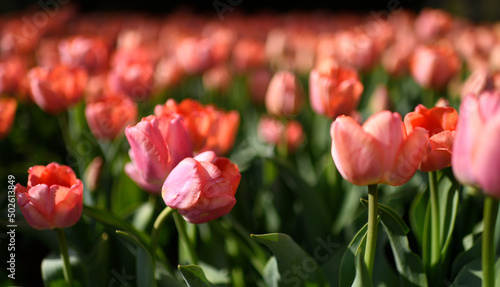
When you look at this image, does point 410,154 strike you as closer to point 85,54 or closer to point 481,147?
point 481,147

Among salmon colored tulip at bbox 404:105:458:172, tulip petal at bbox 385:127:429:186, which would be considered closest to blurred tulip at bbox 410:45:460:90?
salmon colored tulip at bbox 404:105:458:172

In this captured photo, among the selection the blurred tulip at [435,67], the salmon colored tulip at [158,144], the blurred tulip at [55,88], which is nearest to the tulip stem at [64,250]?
the salmon colored tulip at [158,144]

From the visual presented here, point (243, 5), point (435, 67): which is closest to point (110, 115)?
point (435, 67)

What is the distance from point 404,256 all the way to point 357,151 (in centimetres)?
23

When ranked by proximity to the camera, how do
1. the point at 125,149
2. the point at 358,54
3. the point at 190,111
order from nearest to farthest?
the point at 190,111 → the point at 125,149 → the point at 358,54

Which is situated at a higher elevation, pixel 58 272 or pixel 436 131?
pixel 436 131

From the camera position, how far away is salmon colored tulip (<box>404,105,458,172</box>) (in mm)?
602

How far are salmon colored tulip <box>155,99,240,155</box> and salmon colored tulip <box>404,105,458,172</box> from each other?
0.36 meters

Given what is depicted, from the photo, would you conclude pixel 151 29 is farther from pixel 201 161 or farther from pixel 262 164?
pixel 201 161

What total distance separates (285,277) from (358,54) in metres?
1.19

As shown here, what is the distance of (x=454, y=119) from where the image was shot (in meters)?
0.64

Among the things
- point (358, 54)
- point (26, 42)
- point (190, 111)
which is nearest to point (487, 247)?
point (190, 111)

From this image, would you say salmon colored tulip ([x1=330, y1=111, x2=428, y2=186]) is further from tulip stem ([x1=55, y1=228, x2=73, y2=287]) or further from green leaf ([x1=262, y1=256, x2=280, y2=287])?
tulip stem ([x1=55, y1=228, x2=73, y2=287])

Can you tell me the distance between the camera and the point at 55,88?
127cm
